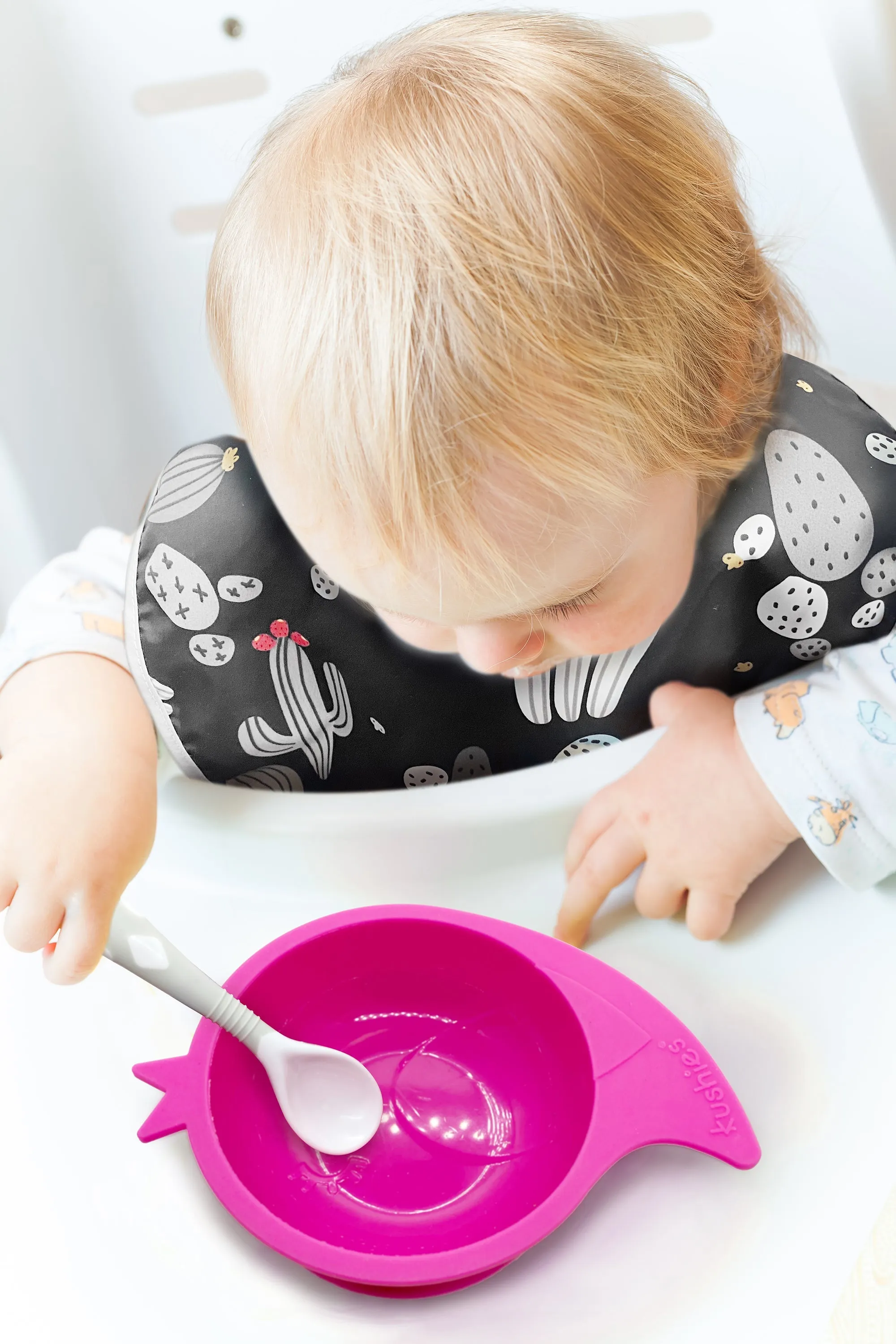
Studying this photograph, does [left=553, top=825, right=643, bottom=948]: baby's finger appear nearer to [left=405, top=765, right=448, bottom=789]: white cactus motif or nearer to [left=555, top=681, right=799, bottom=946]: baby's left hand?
[left=555, top=681, right=799, bottom=946]: baby's left hand

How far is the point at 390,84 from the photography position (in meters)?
0.39

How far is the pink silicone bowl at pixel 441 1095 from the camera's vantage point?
0.40m

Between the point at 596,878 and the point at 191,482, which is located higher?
the point at 191,482

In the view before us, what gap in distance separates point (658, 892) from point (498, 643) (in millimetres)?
142

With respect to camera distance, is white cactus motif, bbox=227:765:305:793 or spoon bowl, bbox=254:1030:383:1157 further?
white cactus motif, bbox=227:765:305:793

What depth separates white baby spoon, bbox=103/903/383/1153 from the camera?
1.42 ft

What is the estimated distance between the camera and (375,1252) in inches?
16.0

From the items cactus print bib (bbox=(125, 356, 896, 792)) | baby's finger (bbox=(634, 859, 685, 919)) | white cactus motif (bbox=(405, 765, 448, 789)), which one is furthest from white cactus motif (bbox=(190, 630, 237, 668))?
baby's finger (bbox=(634, 859, 685, 919))

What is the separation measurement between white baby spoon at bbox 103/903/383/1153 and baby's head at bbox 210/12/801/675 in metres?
0.15

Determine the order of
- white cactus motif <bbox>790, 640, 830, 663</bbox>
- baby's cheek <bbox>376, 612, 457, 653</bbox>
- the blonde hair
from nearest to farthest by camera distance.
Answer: the blonde hair → baby's cheek <bbox>376, 612, 457, 653</bbox> → white cactus motif <bbox>790, 640, 830, 663</bbox>

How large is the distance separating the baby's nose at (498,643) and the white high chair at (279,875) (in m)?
0.08

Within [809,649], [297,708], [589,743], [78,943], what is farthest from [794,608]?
[78,943]

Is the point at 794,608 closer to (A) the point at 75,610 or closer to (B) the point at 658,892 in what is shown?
(B) the point at 658,892

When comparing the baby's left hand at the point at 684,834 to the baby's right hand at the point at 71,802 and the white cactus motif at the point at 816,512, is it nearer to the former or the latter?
the white cactus motif at the point at 816,512
